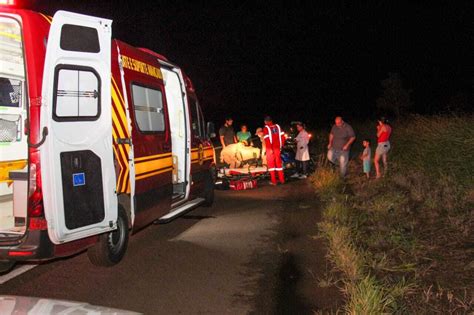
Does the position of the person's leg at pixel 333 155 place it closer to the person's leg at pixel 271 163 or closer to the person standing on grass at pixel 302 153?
the person standing on grass at pixel 302 153

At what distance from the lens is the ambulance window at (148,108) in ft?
23.1

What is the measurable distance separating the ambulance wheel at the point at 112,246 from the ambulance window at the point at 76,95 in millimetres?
1379

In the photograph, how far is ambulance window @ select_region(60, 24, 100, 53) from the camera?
5.28m

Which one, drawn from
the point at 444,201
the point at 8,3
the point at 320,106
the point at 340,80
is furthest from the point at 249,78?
the point at 8,3

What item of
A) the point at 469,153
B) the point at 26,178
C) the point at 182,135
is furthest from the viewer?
the point at 469,153

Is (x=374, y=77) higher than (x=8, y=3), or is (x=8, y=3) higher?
(x=374, y=77)

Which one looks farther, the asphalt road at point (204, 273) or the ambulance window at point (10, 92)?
the ambulance window at point (10, 92)

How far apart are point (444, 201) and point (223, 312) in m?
6.16

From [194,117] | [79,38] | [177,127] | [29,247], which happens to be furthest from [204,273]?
[194,117]

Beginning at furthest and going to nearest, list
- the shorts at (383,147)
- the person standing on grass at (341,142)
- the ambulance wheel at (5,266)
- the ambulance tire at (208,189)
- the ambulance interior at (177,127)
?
the person standing on grass at (341,142) < the shorts at (383,147) < the ambulance tire at (208,189) < the ambulance interior at (177,127) < the ambulance wheel at (5,266)

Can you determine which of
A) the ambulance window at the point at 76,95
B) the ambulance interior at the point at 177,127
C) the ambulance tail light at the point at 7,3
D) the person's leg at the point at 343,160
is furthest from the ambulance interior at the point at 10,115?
the person's leg at the point at 343,160

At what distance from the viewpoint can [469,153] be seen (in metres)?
11.1

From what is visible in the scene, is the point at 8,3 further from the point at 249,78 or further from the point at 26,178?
the point at 249,78

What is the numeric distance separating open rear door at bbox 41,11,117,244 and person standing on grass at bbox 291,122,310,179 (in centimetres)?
1017
